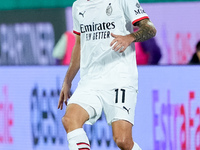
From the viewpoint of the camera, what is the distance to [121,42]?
4793mm

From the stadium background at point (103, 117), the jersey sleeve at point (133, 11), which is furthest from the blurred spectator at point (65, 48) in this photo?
the jersey sleeve at point (133, 11)

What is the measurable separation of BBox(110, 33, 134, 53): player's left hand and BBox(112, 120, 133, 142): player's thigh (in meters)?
0.57

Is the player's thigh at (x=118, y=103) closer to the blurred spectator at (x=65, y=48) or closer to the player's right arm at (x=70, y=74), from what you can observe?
the player's right arm at (x=70, y=74)

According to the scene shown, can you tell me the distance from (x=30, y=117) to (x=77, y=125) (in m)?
2.07

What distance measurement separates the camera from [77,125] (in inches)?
191

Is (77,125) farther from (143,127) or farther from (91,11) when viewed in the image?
(143,127)

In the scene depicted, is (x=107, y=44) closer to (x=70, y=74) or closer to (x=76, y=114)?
(x=70, y=74)

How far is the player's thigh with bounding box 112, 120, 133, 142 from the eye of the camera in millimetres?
5035

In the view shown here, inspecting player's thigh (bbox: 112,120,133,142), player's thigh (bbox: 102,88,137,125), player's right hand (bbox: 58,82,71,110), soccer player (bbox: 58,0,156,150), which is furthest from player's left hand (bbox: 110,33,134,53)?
player's right hand (bbox: 58,82,71,110)

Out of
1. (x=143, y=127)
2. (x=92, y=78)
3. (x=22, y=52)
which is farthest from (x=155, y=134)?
(x=22, y=52)

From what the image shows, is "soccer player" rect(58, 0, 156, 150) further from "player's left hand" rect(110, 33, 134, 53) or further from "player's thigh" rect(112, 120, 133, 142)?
"player's left hand" rect(110, 33, 134, 53)

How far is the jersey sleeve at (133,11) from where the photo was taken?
16.7 feet

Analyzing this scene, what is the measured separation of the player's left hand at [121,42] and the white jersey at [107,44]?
290 mm

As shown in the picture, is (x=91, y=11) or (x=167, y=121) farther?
(x=167, y=121)
